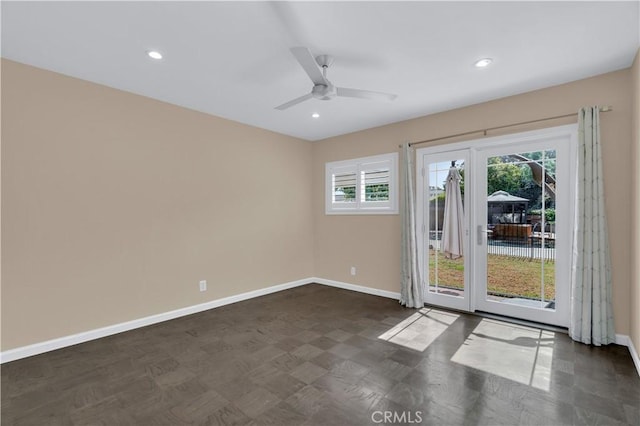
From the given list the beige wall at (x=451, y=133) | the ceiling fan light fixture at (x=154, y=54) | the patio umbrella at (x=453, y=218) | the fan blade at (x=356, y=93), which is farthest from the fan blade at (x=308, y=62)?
the patio umbrella at (x=453, y=218)

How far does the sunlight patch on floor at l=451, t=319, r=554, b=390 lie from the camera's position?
2.45m

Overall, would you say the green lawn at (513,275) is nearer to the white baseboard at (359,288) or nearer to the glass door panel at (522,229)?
the glass door panel at (522,229)

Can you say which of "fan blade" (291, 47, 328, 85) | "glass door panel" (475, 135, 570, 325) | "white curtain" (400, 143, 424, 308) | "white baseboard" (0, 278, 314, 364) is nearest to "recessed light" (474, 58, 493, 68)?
"glass door panel" (475, 135, 570, 325)

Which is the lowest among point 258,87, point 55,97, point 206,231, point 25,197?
point 206,231

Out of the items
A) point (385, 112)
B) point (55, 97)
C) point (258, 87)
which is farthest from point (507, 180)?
point (55, 97)

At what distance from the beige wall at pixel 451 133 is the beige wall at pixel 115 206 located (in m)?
1.23

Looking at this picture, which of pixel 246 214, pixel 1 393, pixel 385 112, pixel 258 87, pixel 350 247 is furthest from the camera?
pixel 350 247

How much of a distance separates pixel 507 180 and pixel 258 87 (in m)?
3.17

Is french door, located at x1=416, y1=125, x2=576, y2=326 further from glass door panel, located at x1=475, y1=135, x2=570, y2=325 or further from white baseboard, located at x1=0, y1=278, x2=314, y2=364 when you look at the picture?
white baseboard, located at x1=0, y1=278, x2=314, y2=364

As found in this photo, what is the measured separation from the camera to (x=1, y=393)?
2.23 metres

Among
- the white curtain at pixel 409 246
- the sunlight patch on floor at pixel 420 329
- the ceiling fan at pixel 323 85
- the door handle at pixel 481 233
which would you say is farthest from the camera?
the white curtain at pixel 409 246

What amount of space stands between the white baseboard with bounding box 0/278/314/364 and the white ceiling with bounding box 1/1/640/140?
8.76ft

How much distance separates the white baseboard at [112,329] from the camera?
2.77m

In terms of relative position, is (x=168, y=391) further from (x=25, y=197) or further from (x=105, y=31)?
(x=105, y=31)
